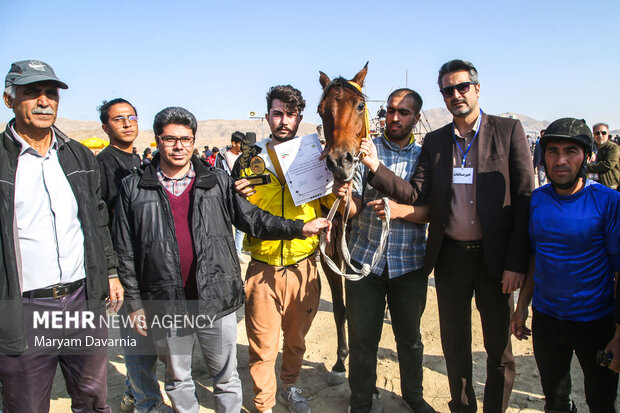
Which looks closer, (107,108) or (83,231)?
(83,231)

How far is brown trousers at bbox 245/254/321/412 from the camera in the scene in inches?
122

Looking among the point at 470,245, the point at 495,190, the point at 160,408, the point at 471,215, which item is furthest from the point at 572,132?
the point at 160,408

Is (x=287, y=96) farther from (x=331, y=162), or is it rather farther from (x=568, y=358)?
(x=568, y=358)

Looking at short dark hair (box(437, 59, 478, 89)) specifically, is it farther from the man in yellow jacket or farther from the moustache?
the moustache

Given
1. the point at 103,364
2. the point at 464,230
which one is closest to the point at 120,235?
the point at 103,364

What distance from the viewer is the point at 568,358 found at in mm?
2467

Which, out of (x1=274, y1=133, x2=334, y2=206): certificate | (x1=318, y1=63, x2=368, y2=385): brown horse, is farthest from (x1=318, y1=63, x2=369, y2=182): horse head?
(x1=274, y1=133, x2=334, y2=206): certificate

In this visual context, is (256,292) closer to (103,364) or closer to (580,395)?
(103,364)

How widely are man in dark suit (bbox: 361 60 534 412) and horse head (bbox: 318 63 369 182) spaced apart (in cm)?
17

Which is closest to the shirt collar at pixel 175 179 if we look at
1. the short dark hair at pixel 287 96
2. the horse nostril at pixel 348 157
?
the short dark hair at pixel 287 96

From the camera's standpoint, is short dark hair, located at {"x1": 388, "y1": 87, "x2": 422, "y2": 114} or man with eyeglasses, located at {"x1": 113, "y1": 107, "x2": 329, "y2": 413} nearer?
man with eyeglasses, located at {"x1": 113, "y1": 107, "x2": 329, "y2": 413}

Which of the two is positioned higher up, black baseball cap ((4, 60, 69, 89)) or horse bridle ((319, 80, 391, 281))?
black baseball cap ((4, 60, 69, 89))

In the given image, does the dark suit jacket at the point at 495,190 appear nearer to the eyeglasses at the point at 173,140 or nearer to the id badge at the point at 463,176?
the id badge at the point at 463,176

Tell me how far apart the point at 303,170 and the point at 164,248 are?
126cm
